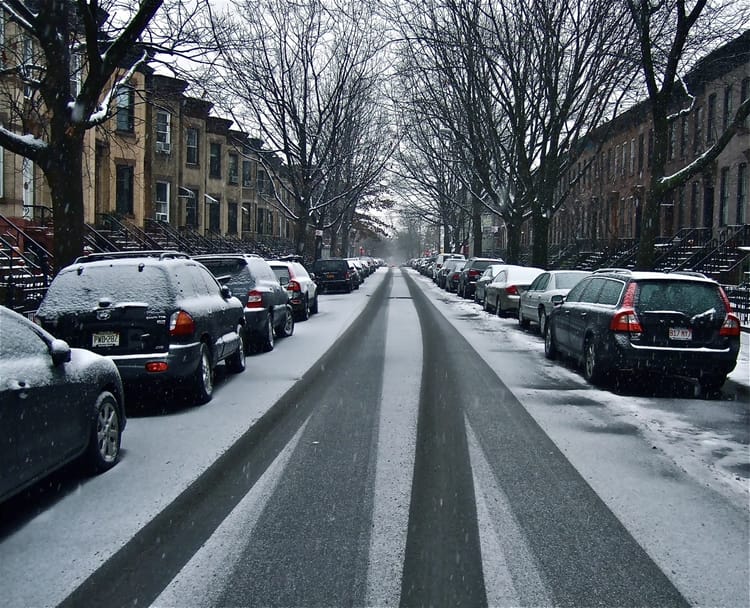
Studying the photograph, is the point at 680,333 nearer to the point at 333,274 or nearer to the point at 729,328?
the point at 729,328

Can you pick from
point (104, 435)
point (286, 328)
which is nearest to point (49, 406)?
point (104, 435)

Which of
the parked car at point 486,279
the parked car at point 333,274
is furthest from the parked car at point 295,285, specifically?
the parked car at point 333,274

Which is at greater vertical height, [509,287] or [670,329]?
[509,287]

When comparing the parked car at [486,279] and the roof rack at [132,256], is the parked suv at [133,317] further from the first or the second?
the parked car at [486,279]

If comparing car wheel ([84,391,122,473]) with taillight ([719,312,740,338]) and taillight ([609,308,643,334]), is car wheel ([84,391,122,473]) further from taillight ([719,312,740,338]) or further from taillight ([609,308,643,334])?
taillight ([719,312,740,338])

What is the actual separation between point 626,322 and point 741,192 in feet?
75.7

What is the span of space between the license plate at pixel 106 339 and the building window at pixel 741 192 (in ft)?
89.2

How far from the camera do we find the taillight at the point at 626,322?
10078 mm

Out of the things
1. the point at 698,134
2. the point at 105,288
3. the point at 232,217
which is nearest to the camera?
the point at 105,288

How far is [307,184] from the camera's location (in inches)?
1458

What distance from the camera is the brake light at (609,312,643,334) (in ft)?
33.1

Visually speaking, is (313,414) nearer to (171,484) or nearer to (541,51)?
(171,484)

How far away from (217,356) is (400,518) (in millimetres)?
5339

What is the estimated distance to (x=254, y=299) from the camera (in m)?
14.1
